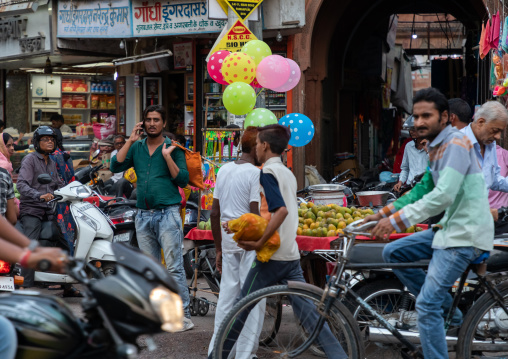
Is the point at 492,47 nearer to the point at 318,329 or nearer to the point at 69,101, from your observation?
the point at 318,329

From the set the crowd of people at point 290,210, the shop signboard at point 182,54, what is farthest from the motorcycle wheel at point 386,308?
the shop signboard at point 182,54

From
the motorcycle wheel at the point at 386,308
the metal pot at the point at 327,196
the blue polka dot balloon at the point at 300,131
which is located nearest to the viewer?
the motorcycle wheel at the point at 386,308

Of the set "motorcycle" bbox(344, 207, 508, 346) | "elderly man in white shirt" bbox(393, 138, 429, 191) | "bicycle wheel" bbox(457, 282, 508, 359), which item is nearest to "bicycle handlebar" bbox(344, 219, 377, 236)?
"motorcycle" bbox(344, 207, 508, 346)

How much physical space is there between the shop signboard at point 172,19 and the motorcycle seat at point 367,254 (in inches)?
306

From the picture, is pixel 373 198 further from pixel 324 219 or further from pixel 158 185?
pixel 158 185

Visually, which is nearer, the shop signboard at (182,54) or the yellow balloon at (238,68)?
the yellow balloon at (238,68)

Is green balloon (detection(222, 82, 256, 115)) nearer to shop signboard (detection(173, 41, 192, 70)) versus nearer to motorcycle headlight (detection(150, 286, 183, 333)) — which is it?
motorcycle headlight (detection(150, 286, 183, 333))

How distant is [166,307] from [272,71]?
5.45 m

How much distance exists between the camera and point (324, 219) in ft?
21.1

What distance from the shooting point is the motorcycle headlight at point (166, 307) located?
2.81m

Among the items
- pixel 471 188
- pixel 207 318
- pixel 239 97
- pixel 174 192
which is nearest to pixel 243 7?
pixel 239 97

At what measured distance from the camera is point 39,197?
322 inches


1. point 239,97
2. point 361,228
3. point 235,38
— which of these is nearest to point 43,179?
point 239,97

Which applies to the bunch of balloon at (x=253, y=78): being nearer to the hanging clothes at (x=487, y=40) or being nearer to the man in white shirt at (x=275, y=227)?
the hanging clothes at (x=487, y=40)
